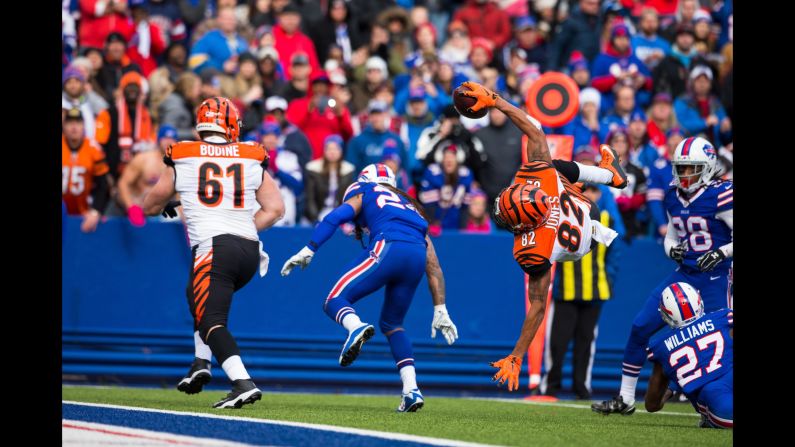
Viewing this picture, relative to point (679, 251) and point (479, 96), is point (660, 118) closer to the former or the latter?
point (679, 251)

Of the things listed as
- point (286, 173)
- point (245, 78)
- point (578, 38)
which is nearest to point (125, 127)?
point (245, 78)

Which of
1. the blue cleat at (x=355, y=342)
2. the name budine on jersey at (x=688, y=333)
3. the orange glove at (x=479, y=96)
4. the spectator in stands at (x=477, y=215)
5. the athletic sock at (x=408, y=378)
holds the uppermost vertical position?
the orange glove at (x=479, y=96)

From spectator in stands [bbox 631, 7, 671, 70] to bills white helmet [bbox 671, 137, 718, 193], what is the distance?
6.29 meters

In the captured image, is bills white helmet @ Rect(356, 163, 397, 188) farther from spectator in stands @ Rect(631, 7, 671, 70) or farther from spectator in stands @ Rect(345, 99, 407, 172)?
spectator in stands @ Rect(631, 7, 671, 70)

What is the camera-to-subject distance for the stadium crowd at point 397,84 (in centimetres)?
1241

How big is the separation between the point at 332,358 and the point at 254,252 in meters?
4.05

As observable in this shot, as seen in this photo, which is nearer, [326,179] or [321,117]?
[326,179]

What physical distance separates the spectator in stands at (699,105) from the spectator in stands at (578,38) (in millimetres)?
1593

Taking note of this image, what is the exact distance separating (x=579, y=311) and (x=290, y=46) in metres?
5.43

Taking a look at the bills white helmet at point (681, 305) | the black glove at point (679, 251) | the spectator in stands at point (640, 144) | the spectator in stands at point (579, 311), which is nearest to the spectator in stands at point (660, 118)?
the spectator in stands at point (640, 144)

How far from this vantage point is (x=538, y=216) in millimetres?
8141

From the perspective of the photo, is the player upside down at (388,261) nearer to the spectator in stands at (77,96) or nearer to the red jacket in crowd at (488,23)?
the spectator in stands at (77,96)

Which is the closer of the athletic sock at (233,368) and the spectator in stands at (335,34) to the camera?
the athletic sock at (233,368)

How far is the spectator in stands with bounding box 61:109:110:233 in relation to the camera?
11.8 m
